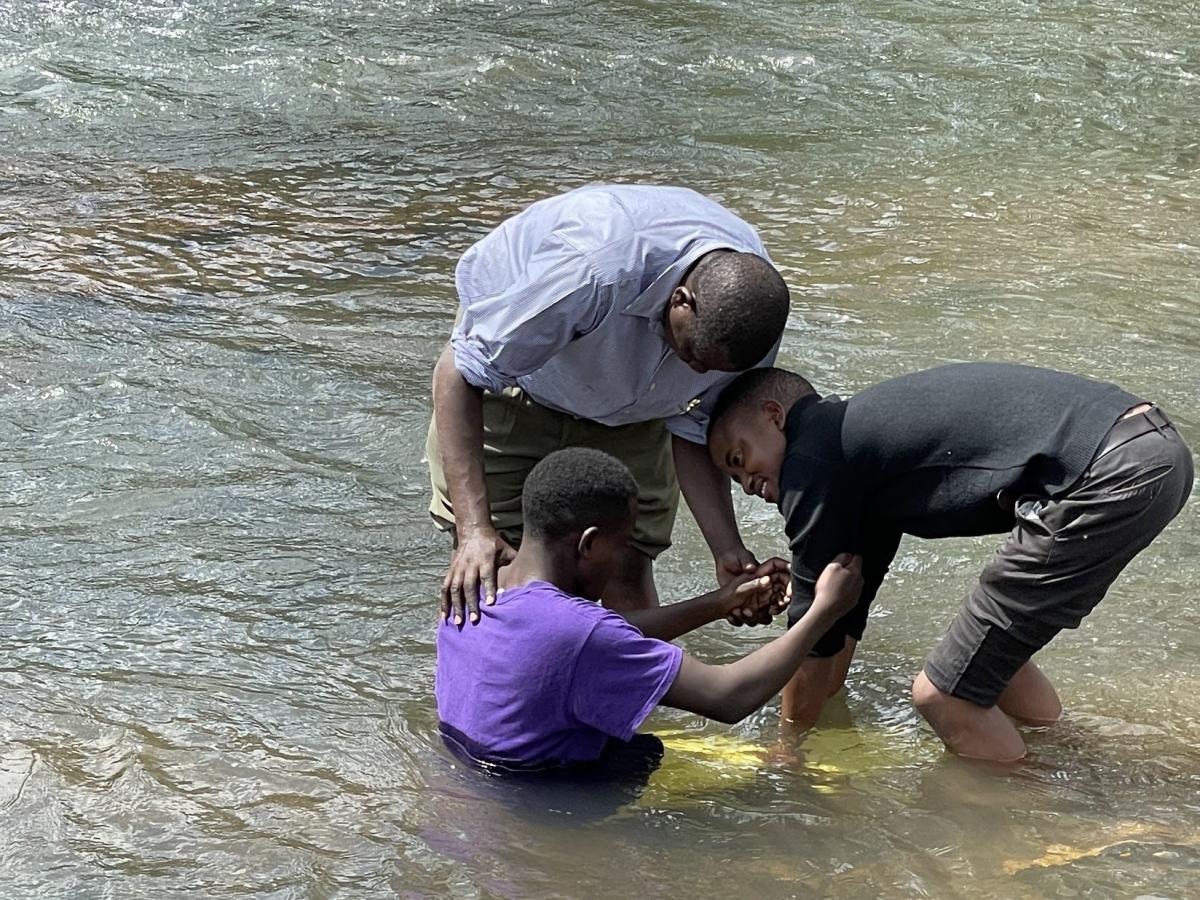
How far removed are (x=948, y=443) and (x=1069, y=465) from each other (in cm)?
28

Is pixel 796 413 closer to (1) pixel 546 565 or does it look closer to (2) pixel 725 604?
(2) pixel 725 604

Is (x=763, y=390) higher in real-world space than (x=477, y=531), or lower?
higher

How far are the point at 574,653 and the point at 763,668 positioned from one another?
0.48 metres

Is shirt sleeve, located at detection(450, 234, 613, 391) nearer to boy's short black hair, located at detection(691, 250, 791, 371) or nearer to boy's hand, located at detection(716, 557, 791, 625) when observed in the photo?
boy's short black hair, located at detection(691, 250, 791, 371)

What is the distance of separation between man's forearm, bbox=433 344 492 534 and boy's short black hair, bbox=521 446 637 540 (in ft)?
0.49

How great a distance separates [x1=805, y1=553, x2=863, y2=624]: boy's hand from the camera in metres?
3.88

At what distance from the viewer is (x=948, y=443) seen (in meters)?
3.85

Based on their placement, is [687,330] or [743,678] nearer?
[687,330]

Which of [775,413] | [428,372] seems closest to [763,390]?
[775,413]

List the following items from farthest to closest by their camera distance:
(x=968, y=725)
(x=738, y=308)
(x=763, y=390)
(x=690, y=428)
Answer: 1. (x=690, y=428)
2. (x=968, y=725)
3. (x=763, y=390)
4. (x=738, y=308)

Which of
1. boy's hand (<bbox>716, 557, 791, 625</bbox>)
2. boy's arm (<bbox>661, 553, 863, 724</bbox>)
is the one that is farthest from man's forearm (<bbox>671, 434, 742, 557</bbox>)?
boy's arm (<bbox>661, 553, 863, 724</bbox>)

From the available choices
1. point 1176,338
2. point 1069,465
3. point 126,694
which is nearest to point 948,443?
point 1069,465

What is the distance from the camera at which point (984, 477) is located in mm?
3830

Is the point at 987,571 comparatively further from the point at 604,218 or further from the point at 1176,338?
the point at 1176,338
